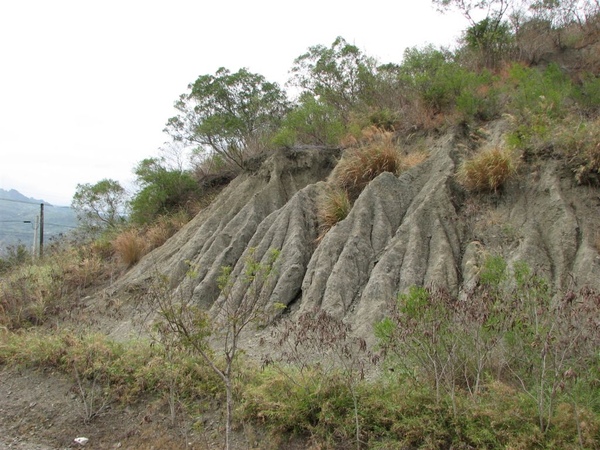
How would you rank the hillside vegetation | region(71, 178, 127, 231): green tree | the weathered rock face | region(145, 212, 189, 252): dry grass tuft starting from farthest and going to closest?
region(71, 178, 127, 231): green tree < region(145, 212, 189, 252): dry grass tuft < the weathered rock face < the hillside vegetation

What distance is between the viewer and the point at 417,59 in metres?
16.9

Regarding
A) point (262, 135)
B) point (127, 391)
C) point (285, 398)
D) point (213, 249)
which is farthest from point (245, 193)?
point (285, 398)

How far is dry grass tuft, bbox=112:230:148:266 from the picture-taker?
16844mm

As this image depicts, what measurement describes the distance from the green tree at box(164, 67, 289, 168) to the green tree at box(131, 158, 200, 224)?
160cm

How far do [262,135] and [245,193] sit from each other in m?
4.96

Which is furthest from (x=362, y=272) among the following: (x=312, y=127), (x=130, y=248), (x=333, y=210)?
(x=130, y=248)

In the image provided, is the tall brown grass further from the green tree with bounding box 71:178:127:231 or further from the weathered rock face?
the green tree with bounding box 71:178:127:231

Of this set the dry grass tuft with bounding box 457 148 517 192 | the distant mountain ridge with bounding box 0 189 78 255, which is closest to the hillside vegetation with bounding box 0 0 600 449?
the dry grass tuft with bounding box 457 148 517 192

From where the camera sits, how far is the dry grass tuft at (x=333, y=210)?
11.9m

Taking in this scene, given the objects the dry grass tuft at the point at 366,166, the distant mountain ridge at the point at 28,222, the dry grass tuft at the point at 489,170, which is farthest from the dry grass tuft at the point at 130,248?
the dry grass tuft at the point at 489,170

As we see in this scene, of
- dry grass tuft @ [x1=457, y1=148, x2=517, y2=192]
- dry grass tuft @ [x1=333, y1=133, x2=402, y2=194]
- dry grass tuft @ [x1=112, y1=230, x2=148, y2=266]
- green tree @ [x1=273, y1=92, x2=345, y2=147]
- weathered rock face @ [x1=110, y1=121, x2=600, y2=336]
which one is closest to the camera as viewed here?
weathered rock face @ [x1=110, y1=121, x2=600, y2=336]

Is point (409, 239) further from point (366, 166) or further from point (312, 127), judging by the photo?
point (312, 127)

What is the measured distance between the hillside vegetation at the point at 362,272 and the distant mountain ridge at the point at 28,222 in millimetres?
6975

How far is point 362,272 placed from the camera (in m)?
9.96
